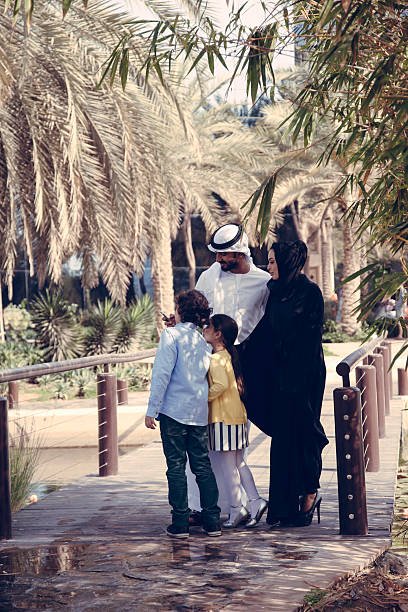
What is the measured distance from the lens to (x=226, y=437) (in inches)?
233

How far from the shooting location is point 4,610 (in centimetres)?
444

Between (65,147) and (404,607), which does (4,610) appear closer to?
(404,607)

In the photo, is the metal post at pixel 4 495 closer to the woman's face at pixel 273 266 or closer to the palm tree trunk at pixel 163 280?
the woman's face at pixel 273 266

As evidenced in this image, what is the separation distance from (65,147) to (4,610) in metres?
9.00

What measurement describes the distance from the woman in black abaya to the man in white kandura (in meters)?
0.19

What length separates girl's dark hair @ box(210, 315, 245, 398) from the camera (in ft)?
19.6

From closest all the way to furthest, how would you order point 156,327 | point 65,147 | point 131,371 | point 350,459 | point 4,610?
point 4,610, point 350,459, point 65,147, point 131,371, point 156,327

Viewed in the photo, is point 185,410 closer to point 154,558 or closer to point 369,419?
point 154,558

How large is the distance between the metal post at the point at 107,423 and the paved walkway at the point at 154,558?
77 cm

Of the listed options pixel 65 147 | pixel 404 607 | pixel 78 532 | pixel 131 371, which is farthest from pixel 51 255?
pixel 404 607

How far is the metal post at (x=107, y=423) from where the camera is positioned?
320 inches

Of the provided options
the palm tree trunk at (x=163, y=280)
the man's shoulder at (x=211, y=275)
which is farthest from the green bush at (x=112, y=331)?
the man's shoulder at (x=211, y=275)

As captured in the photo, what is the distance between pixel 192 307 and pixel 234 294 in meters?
0.48

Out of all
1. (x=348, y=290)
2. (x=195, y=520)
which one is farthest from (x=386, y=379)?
(x=348, y=290)
